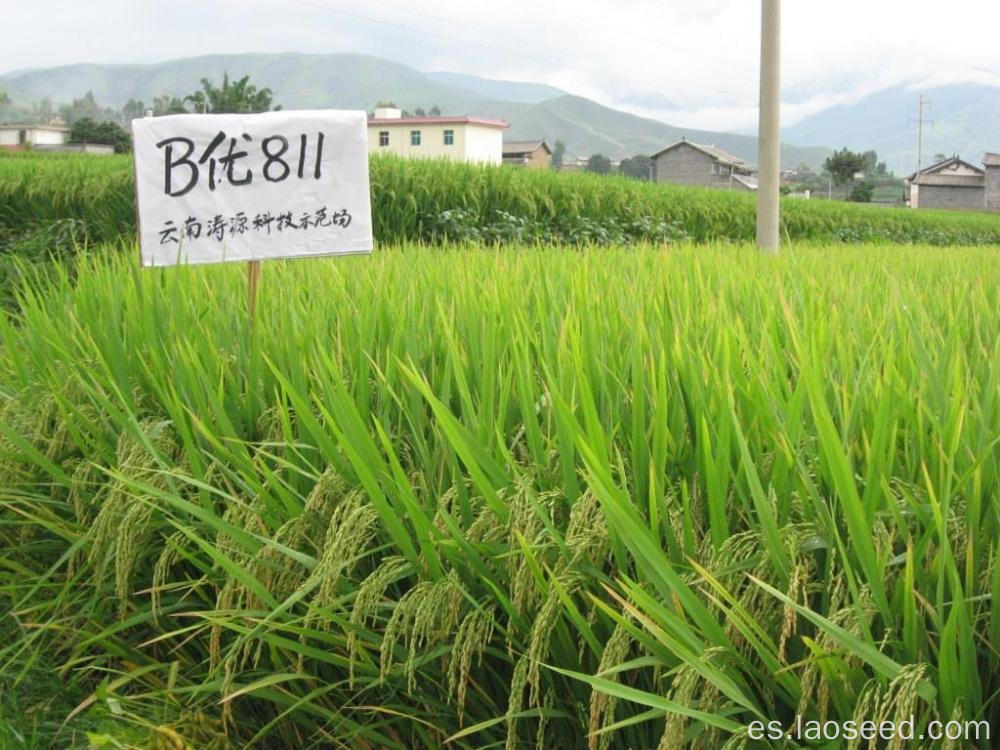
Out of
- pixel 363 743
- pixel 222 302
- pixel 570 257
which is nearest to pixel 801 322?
pixel 363 743

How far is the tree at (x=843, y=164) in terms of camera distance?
74000 millimetres

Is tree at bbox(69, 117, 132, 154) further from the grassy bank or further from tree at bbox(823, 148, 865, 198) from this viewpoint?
the grassy bank

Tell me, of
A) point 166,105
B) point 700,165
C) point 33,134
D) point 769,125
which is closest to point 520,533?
point 769,125

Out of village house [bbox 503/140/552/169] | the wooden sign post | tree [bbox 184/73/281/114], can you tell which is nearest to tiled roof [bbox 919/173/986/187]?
village house [bbox 503/140/552/169]

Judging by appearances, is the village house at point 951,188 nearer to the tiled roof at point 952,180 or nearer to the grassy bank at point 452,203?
the tiled roof at point 952,180

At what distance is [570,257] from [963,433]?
3150 mm

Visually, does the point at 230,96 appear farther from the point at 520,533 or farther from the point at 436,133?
the point at 520,533

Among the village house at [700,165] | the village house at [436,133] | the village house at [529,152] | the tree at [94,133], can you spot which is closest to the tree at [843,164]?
the village house at [700,165]

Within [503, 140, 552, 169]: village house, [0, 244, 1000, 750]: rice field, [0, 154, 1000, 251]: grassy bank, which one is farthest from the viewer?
[503, 140, 552, 169]: village house

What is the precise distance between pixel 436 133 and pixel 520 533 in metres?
72.7

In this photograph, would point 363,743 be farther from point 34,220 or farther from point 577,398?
point 34,220

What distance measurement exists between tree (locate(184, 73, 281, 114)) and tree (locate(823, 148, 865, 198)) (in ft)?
129

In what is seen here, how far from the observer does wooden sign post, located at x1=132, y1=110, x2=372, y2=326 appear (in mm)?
2850

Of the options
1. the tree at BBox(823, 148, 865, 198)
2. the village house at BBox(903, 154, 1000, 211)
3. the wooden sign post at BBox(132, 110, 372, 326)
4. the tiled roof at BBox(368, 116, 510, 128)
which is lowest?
the wooden sign post at BBox(132, 110, 372, 326)
